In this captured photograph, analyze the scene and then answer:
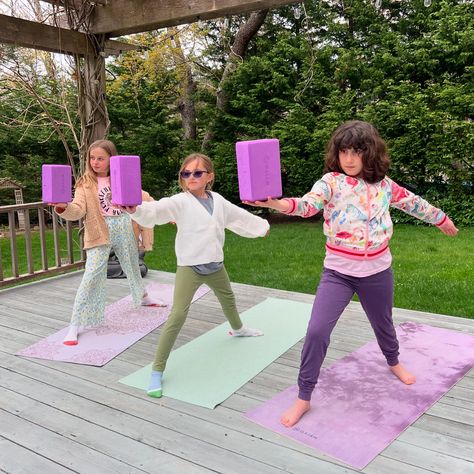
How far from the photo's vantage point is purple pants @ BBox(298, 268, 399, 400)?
2.16 metres

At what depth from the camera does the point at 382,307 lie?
7.68 ft

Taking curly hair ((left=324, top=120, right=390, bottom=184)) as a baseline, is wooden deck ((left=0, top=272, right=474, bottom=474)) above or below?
below

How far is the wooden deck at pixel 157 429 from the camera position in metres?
1.94

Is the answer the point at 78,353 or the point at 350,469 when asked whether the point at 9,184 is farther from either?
the point at 350,469

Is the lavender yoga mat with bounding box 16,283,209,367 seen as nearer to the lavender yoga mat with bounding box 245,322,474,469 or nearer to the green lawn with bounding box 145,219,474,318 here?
the lavender yoga mat with bounding box 245,322,474,469

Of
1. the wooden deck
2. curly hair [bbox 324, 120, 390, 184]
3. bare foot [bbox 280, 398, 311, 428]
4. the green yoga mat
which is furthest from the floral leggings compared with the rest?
curly hair [bbox 324, 120, 390, 184]

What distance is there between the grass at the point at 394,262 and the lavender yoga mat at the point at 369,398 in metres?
1.21

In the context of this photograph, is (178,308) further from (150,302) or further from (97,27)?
(97,27)

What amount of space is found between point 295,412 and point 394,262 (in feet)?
14.1

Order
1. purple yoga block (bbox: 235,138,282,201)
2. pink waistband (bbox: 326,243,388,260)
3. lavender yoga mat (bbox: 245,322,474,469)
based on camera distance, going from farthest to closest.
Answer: pink waistband (bbox: 326,243,388,260) < lavender yoga mat (bbox: 245,322,474,469) < purple yoga block (bbox: 235,138,282,201)

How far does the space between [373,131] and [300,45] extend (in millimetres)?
8430

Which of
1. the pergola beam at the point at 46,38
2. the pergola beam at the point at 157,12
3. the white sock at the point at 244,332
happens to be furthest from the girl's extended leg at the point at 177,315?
the pergola beam at the point at 46,38

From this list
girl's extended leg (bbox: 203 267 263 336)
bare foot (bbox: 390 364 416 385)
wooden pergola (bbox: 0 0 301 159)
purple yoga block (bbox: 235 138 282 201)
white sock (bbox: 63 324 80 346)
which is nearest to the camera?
purple yoga block (bbox: 235 138 282 201)

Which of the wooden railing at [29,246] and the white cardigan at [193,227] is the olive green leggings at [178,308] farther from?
the wooden railing at [29,246]
